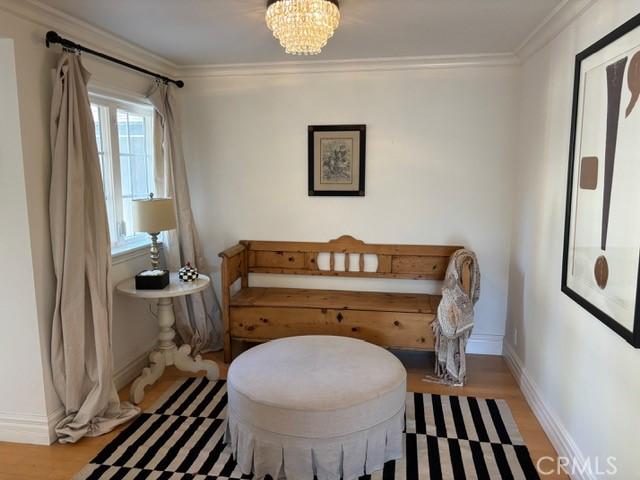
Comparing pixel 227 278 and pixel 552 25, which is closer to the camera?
pixel 552 25

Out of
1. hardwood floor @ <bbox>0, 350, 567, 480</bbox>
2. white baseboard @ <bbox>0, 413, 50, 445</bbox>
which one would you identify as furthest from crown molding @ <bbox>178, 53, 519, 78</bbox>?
white baseboard @ <bbox>0, 413, 50, 445</bbox>

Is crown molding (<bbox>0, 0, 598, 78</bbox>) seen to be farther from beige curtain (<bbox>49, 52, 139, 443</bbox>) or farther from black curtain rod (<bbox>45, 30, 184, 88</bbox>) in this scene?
beige curtain (<bbox>49, 52, 139, 443</bbox>)

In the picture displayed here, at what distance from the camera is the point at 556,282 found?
253 cm

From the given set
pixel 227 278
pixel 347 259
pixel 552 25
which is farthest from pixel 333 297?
pixel 552 25

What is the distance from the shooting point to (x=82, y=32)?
265cm

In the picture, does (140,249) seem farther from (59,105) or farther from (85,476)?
(85,476)

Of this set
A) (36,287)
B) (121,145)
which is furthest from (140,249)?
(36,287)

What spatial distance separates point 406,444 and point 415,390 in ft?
2.24

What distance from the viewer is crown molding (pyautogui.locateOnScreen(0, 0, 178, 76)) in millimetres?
2234

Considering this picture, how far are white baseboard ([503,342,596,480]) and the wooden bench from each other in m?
0.64

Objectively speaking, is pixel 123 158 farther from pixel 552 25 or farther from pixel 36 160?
pixel 552 25

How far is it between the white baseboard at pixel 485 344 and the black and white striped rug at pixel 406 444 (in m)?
0.83

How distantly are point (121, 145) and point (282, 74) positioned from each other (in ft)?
4.51

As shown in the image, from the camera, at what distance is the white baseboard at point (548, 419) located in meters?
2.15
